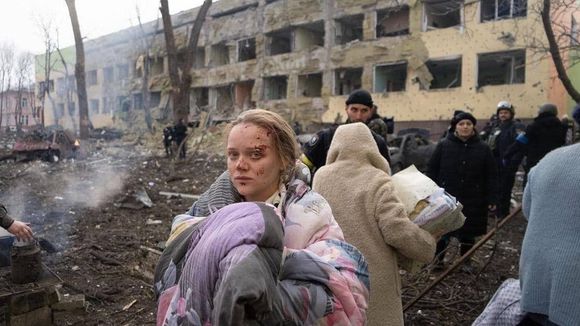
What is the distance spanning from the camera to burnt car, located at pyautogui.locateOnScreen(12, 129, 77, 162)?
16016 millimetres

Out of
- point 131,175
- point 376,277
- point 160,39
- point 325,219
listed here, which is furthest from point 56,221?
point 160,39

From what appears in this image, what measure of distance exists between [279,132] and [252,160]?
141 millimetres

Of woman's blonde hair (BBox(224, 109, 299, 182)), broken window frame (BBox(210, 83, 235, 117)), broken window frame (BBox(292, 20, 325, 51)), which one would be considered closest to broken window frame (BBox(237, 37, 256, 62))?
broken window frame (BBox(210, 83, 235, 117))

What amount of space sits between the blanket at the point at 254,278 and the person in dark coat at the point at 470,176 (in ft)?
12.0

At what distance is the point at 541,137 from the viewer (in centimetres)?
654

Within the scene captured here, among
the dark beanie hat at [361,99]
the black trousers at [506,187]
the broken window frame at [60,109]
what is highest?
the broken window frame at [60,109]

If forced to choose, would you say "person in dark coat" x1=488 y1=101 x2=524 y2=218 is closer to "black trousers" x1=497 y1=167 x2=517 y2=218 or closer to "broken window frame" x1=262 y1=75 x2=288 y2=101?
"black trousers" x1=497 y1=167 x2=517 y2=218

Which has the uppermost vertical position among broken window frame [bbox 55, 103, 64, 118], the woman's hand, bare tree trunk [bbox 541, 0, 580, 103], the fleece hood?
broken window frame [bbox 55, 103, 64, 118]

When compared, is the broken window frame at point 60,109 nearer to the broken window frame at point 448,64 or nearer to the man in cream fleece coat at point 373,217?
the broken window frame at point 448,64

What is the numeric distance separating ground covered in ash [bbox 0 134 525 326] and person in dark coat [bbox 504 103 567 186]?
119 centimetres

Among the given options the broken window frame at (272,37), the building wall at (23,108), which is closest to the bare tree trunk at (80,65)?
the broken window frame at (272,37)

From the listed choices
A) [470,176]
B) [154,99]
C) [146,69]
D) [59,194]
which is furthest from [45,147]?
[154,99]

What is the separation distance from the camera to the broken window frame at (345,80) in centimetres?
2571

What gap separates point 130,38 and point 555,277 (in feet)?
144
